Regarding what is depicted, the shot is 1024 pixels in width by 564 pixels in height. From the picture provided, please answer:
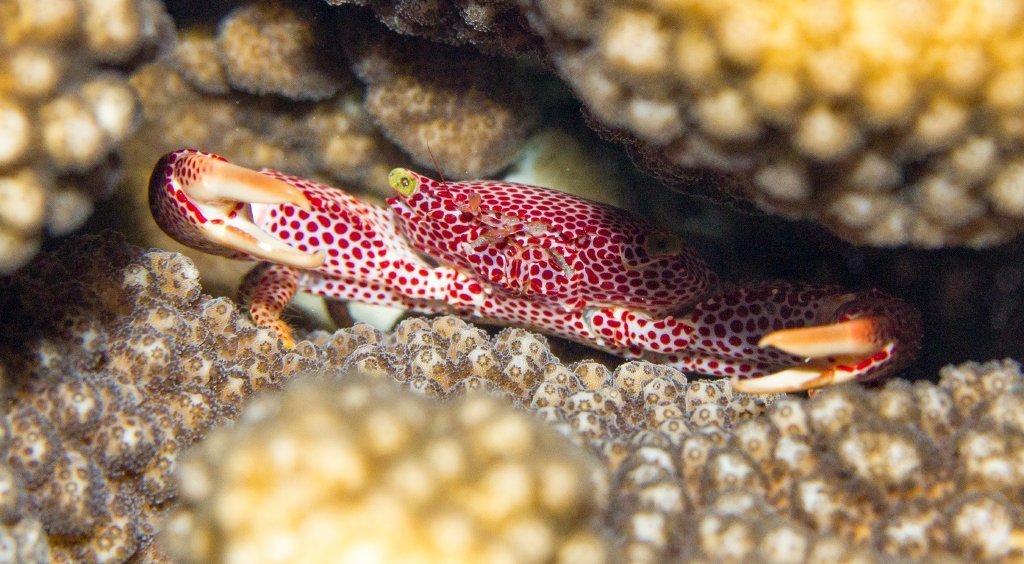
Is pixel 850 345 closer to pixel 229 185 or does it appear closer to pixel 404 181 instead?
pixel 404 181

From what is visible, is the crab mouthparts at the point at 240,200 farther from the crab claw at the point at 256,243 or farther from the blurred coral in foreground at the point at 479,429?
the blurred coral in foreground at the point at 479,429

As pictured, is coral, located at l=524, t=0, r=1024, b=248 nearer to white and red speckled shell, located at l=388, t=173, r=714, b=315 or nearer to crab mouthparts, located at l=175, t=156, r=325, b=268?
white and red speckled shell, located at l=388, t=173, r=714, b=315

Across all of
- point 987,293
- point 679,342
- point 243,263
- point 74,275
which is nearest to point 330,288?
point 243,263

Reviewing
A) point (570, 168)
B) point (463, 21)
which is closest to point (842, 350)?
point (463, 21)

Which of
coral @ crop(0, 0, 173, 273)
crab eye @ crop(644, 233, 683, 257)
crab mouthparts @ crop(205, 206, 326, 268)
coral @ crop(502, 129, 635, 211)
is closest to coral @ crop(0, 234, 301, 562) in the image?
crab mouthparts @ crop(205, 206, 326, 268)

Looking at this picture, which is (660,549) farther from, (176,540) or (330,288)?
(330,288)
